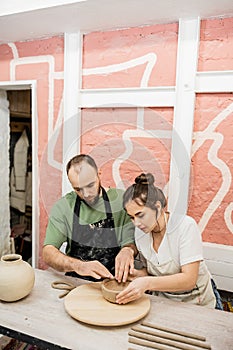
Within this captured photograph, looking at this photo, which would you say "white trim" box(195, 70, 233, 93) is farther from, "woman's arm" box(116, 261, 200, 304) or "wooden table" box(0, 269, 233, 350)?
"wooden table" box(0, 269, 233, 350)

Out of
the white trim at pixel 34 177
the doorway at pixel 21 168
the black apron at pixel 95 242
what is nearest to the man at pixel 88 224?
the black apron at pixel 95 242

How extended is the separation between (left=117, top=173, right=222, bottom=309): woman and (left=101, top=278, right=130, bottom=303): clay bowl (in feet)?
0.21

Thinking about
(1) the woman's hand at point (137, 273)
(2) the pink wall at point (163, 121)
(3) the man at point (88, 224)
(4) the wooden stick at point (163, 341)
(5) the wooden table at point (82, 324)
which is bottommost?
(5) the wooden table at point (82, 324)

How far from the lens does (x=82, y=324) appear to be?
3.58ft

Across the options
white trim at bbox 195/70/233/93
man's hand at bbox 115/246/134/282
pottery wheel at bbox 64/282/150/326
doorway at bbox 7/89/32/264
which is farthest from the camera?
doorway at bbox 7/89/32/264

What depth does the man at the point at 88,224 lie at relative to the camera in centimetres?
158

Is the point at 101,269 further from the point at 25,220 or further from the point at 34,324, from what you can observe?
the point at 25,220

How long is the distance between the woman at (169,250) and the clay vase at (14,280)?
45 centimetres

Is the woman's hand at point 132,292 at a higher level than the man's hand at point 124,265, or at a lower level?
lower

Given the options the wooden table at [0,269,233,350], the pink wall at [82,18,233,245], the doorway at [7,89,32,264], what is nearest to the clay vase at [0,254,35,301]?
the wooden table at [0,269,233,350]

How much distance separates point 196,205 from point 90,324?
3.33 ft

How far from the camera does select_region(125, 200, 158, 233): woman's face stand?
1.32 meters

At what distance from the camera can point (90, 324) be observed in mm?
1084

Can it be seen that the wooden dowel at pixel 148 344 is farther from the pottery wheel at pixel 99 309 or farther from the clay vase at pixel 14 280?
the clay vase at pixel 14 280
